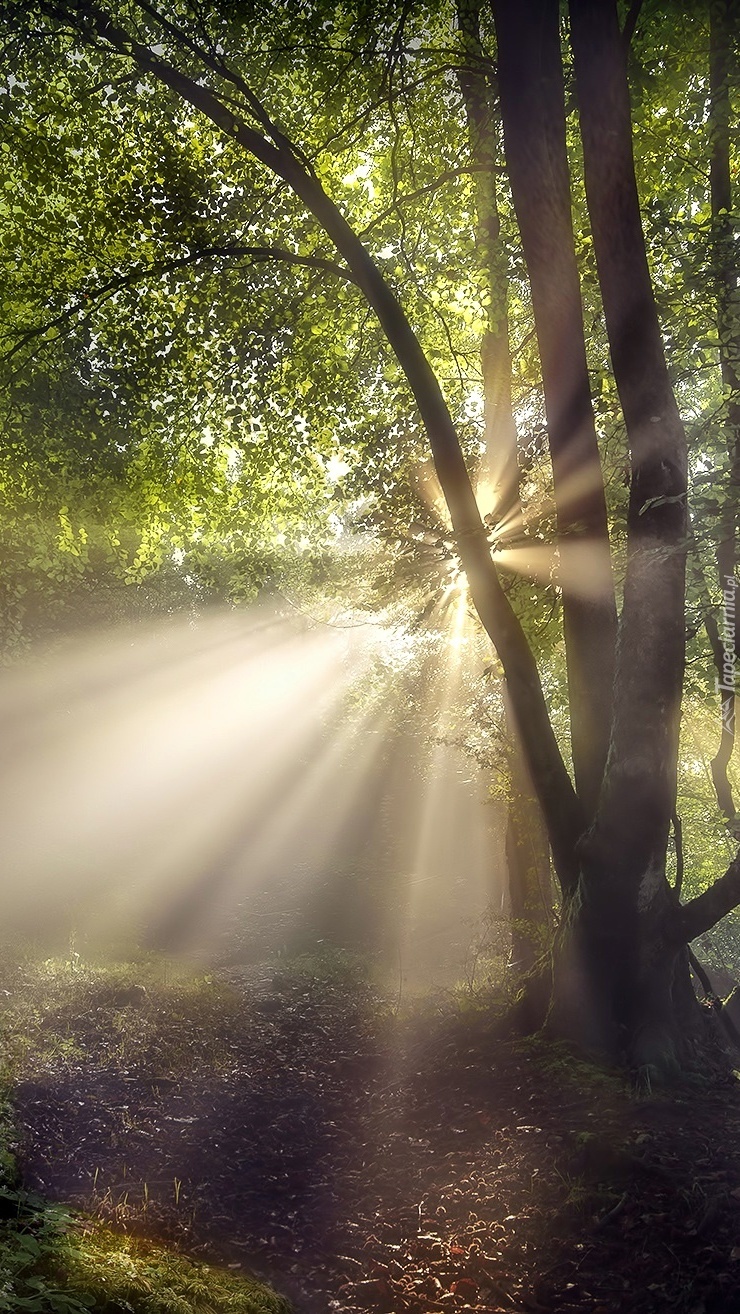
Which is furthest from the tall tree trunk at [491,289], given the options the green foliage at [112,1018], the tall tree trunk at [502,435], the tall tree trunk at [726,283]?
the green foliage at [112,1018]

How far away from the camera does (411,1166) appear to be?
210 inches

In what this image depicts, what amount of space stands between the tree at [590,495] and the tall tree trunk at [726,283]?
95cm

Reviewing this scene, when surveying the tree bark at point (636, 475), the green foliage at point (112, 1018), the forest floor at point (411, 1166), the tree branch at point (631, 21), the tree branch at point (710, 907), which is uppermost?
the tree branch at point (631, 21)

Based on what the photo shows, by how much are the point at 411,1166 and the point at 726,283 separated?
7.60 m

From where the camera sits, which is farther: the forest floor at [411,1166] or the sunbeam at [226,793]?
the sunbeam at [226,793]

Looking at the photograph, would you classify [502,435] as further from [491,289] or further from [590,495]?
[590,495]

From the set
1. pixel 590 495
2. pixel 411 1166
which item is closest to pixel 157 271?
pixel 590 495

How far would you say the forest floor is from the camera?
391cm

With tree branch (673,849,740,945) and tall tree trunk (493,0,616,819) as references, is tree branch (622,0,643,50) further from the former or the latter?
tree branch (673,849,740,945)

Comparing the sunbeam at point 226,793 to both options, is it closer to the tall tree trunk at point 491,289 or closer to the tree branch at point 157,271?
the tall tree trunk at point 491,289

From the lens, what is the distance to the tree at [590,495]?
566 centimetres

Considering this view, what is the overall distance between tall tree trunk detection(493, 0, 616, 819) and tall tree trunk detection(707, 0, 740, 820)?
1.15 metres

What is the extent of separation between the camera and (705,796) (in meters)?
22.9

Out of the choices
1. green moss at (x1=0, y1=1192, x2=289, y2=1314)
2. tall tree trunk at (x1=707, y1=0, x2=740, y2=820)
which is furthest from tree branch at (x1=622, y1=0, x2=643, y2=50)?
green moss at (x1=0, y1=1192, x2=289, y2=1314)
